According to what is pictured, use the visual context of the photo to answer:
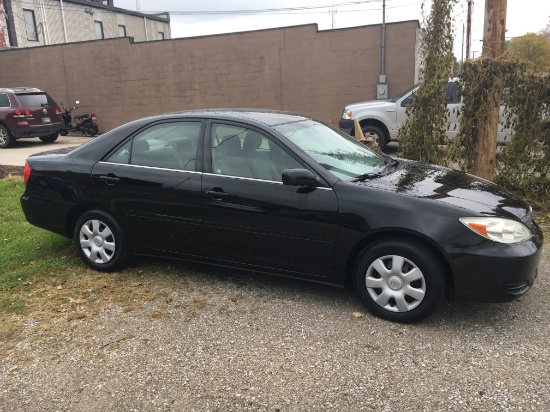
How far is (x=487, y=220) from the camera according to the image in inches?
131

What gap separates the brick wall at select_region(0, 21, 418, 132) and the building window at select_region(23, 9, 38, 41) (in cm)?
1193

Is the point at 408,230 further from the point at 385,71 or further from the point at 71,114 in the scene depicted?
the point at 71,114

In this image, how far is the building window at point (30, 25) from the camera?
1182 inches

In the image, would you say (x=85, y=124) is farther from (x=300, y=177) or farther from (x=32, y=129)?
(x=300, y=177)

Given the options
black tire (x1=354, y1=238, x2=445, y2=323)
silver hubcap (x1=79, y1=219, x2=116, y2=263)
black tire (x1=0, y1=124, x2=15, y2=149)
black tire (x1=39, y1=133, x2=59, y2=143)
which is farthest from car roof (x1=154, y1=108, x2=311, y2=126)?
black tire (x1=39, y1=133, x2=59, y2=143)

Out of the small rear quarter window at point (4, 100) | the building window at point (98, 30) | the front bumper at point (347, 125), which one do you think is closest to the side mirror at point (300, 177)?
the front bumper at point (347, 125)

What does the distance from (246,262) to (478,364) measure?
1.85m

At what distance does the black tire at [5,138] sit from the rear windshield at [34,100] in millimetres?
929

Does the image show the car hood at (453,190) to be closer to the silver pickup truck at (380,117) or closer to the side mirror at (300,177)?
the side mirror at (300,177)

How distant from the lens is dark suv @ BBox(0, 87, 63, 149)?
14.2m

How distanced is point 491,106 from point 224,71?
11691 millimetres

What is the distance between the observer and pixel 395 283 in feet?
11.4

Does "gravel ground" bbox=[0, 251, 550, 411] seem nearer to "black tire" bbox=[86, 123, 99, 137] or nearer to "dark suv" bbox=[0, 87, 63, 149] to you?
"dark suv" bbox=[0, 87, 63, 149]

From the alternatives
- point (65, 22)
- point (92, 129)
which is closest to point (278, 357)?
point (92, 129)
